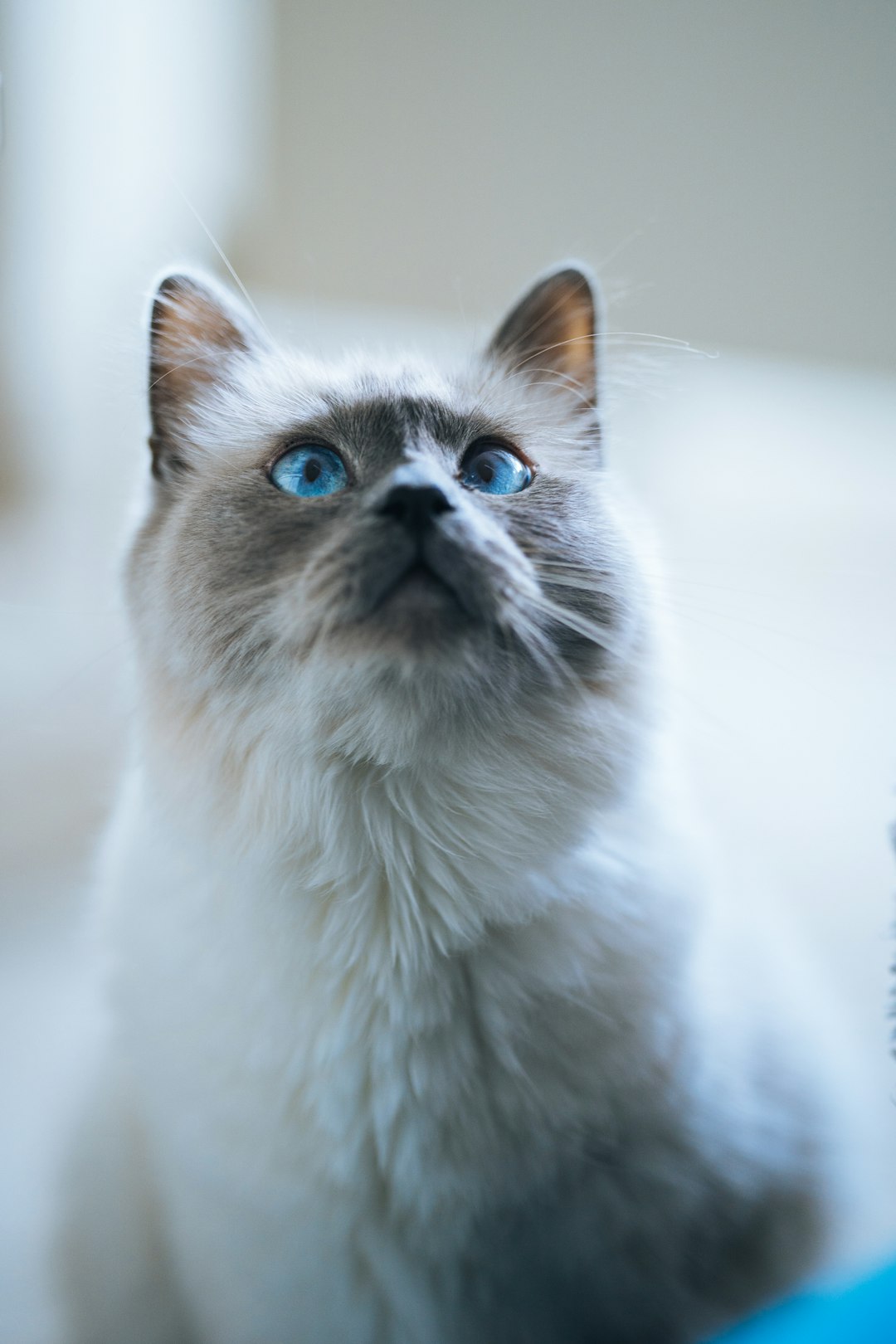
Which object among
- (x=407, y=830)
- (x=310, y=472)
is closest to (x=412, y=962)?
(x=407, y=830)

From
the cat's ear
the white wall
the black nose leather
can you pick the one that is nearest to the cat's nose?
the black nose leather

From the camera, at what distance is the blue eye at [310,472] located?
82 centimetres

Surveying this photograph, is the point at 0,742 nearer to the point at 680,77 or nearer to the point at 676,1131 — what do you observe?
the point at 676,1131

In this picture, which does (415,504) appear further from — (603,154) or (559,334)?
(603,154)

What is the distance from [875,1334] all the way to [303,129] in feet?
4.51

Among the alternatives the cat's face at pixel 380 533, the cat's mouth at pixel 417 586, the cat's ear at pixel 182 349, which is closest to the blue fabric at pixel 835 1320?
the cat's face at pixel 380 533

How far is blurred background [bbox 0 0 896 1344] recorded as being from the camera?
104 centimetres

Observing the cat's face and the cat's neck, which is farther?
the cat's neck

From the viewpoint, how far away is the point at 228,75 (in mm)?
1080

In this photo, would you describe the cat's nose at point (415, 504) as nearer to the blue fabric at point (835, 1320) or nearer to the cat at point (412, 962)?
the cat at point (412, 962)

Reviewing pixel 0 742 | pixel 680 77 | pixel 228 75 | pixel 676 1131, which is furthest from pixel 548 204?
pixel 676 1131

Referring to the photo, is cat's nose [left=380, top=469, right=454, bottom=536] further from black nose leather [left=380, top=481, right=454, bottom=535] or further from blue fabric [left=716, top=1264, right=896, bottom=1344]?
blue fabric [left=716, top=1264, right=896, bottom=1344]

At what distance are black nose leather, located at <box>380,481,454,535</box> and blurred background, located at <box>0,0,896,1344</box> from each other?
381 mm

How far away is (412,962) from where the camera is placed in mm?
802
